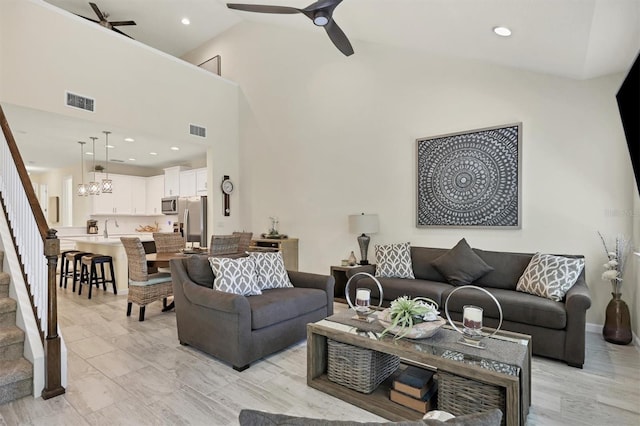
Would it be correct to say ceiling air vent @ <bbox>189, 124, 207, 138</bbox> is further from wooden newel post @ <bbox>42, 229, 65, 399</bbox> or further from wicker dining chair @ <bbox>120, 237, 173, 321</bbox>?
wooden newel post @ <bbox>42, 229, 65, 399</bbox>

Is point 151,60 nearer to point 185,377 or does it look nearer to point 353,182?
point 353,182

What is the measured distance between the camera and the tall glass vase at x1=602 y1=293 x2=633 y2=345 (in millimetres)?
3286

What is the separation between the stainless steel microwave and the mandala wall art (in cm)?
568

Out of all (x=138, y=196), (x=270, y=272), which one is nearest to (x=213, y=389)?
(x=270, y=272)

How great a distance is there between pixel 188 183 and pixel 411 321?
6.66 metres

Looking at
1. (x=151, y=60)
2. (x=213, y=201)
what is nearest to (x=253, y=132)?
(x=213, y=201)

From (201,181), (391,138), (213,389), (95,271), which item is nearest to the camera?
(213,389)

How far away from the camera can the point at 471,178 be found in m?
4.26

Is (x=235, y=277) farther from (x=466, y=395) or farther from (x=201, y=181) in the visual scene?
(x=201, y=181)

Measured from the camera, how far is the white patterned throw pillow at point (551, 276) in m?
3.13

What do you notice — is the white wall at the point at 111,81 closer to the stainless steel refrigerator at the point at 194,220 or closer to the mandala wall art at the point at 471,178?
the stainless steel refrigerator at the point at 194,220

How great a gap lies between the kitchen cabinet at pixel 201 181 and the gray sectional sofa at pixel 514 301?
4416mm

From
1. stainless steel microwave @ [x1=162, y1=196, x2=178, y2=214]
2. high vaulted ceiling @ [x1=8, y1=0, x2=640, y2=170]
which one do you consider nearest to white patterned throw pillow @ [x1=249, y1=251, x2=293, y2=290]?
high vaulted ceiling @ [x1=8, y1=0, x2=640, y2=170]

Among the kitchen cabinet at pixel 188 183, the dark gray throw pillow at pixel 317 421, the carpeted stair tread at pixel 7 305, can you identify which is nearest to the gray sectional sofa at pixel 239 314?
the carpeted stair tread at pixel 7 305
